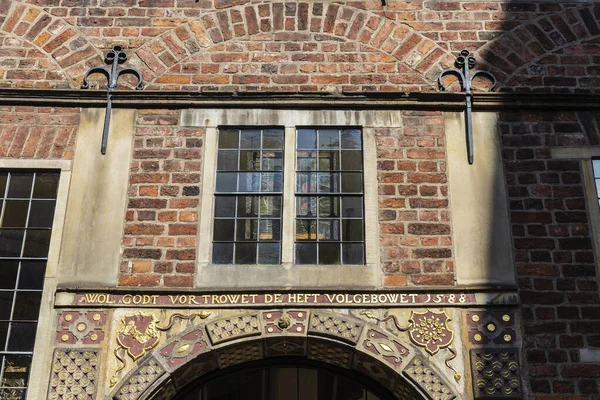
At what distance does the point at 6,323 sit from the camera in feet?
22.5

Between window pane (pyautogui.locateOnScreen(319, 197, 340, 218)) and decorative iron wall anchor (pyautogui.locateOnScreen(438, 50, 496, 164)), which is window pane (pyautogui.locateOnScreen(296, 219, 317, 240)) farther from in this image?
decorative iron wall anchor (pyautogui.locateOnScreen(438, 50, 496, 164))

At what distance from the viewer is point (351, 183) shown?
7332mm

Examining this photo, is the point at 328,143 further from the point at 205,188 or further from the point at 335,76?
the point at 205,188

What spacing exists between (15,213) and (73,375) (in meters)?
1.62

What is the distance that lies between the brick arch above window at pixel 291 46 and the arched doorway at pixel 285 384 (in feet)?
8.44

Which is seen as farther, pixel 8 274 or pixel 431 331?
pixel 8 274

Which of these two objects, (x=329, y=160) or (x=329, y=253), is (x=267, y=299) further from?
(x=329, y=160)

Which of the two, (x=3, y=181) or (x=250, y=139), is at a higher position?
(x=250, y=139)

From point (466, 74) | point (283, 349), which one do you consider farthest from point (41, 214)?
point (466, 74)

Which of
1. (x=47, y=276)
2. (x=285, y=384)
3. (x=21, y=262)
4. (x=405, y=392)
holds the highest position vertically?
(x=21, y=262)

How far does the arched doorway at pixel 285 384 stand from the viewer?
23.0ft

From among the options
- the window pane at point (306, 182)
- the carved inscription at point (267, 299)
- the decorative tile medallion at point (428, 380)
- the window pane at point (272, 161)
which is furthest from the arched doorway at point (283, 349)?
the window pane at point (272, 161)

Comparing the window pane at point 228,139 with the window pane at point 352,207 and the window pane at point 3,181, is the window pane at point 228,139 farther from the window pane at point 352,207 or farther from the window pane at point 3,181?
the window pane at point 3,181

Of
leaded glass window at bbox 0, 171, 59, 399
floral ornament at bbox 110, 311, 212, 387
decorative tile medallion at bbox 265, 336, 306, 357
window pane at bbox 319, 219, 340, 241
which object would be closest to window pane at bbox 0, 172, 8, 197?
leaded glass window at bbox 0, 171, 59, 399
